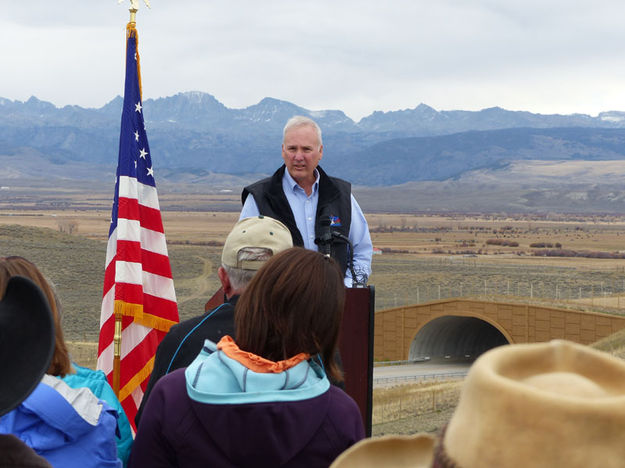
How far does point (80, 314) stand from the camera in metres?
39.4

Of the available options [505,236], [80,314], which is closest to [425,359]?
[80,314]

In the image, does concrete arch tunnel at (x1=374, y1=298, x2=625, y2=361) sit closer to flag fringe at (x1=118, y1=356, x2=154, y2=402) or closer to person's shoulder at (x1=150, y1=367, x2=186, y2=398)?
flag fringe at (x1=118, y1=356, x2=154, y2=402)

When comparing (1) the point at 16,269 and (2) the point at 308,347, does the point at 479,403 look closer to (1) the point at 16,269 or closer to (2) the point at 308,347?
(2) the point at 308,347

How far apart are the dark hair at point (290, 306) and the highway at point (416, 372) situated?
23331 mm

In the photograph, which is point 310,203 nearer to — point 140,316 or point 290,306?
point 140,316

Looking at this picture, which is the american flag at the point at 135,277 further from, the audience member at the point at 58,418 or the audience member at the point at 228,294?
the audience member at the point at 58,418

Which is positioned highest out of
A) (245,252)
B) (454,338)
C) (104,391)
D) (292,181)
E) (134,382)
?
(292,181)

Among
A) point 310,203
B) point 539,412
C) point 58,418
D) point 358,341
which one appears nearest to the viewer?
point 539,412

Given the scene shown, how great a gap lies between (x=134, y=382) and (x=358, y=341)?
217cm

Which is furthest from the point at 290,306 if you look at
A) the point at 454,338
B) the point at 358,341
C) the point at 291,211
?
the point at 454,338

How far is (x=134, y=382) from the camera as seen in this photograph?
5762 mm

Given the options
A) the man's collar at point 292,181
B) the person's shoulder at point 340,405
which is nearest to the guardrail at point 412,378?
the man's collar at point 292,181

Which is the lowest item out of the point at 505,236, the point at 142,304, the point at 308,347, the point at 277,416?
the point at 505,236

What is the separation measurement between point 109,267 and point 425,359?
33.4 metres
